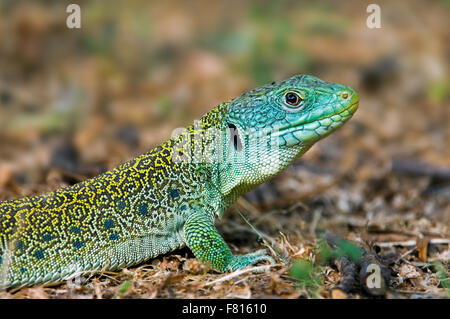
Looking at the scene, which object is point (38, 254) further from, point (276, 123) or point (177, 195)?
point (276, 123)

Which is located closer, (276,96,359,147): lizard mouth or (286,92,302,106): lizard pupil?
(276,96,359,147): lizard mouth

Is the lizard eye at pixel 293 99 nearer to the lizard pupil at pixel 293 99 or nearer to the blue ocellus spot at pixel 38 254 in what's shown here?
the lizard pupil at pixel 293 99

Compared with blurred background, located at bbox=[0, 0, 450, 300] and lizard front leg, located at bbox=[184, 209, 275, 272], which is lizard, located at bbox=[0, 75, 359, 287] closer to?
lizard front leg, located at bbox=[184, 209, 275, 272]

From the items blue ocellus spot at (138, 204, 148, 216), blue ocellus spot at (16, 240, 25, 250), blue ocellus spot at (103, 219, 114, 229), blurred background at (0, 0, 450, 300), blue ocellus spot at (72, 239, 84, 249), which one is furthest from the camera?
blurred background at (0, 0, 450, 300)

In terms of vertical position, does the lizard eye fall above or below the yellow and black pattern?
above

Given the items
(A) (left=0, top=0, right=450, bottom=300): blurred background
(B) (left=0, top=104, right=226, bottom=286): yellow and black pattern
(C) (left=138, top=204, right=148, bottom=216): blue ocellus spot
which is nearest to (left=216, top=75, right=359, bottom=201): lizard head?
(B) (left=0, top=104, right=226, bottom=286): yellow and black pattern

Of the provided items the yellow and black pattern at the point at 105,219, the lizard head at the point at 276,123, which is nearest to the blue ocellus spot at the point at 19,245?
the yellow and black pattern at the point at 105,219
